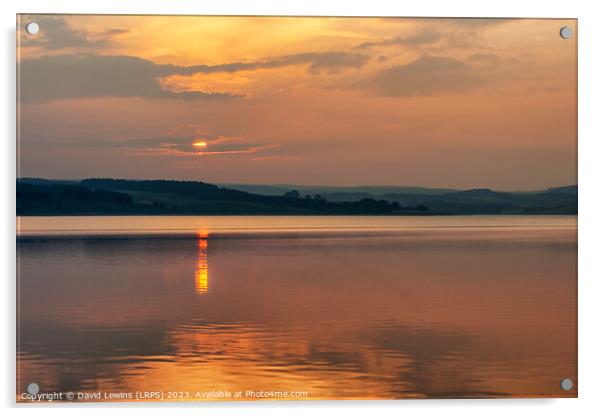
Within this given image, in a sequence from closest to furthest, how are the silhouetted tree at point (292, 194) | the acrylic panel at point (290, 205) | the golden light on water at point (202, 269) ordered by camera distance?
the acrylic panel at point (290, 205)
the golden light on water at point (202, 269)
the silhouetted tree at point (292, 194)

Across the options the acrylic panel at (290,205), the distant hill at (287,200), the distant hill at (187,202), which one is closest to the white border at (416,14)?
the acrylic panel at (290,205)

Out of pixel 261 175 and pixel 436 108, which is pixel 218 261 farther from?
pixel 436 108

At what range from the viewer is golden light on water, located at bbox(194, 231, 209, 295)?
8.63 m

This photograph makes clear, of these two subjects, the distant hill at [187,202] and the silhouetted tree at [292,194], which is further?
the silhouetted tree at [292,194]

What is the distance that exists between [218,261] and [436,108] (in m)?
1.95

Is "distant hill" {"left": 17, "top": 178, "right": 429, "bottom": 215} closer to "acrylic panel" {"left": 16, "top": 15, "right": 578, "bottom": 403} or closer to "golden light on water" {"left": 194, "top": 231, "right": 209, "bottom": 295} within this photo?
"acrylic panel" {"left": 16, "top": 15, "right": 578, "bottom": 403}

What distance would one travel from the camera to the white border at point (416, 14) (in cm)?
829

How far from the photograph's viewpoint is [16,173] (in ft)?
27.4

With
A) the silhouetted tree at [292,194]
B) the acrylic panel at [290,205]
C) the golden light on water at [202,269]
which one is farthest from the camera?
the silhouetted tree at [292,194]

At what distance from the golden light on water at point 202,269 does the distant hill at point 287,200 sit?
0.77ft

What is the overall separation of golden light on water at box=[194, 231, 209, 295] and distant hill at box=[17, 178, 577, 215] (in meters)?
0.23

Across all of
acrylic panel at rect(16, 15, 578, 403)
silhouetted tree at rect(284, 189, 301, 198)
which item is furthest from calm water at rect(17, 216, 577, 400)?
silhouetted tree at rect(284, 189, 301, 198)

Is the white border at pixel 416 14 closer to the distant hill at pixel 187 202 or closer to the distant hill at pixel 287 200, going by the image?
the distant hill at pixel 287 200
